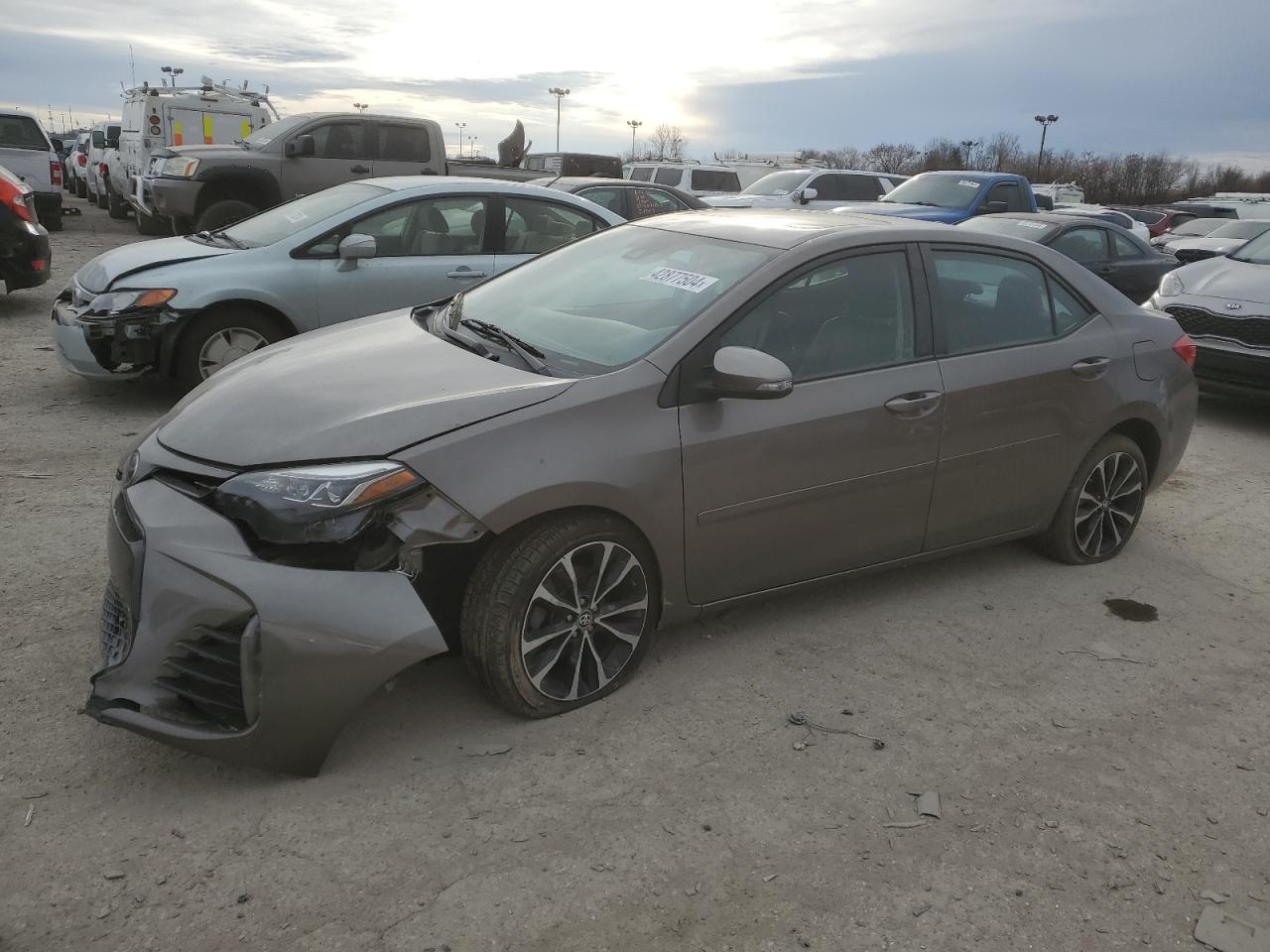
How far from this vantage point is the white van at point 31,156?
658 inches

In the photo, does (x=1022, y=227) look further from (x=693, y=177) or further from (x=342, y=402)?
(x=693, y=177)

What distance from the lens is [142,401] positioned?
6.81 m

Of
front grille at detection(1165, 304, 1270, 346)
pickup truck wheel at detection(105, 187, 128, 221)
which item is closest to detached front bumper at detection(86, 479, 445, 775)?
front grille at detection(1165, 304, 1270, 346)

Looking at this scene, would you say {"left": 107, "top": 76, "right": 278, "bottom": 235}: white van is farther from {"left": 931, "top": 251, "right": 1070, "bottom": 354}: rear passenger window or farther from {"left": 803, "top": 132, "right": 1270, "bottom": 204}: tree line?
{"left": 803, "top": 132, "right": 1270, "bottom": 204}: tree line

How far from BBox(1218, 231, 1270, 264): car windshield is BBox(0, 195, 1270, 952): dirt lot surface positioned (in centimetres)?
562

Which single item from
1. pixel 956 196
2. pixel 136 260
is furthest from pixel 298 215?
pixel 956 196

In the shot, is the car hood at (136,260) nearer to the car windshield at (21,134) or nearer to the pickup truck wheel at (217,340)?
the pickup truck wheel at (217,340)

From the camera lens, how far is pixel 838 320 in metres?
3.87

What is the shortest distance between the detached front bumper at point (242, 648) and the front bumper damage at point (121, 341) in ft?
12.6

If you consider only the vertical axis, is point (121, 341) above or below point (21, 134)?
below

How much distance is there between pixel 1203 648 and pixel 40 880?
4118 mm

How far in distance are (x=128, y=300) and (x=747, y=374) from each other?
15.0 ft

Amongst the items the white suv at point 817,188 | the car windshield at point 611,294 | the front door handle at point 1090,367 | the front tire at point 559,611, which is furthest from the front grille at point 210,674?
the white suv at point 817,188

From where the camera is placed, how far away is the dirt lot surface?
249 centimetres
